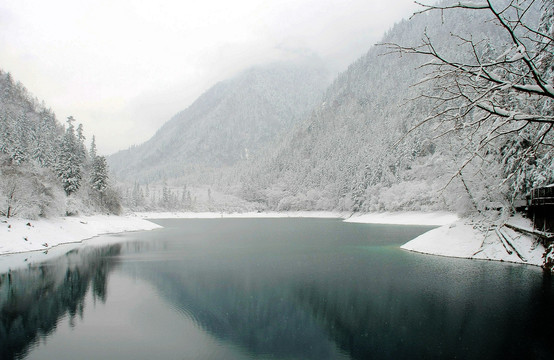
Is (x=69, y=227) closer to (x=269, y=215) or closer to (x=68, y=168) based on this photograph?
(x=68, y=168)

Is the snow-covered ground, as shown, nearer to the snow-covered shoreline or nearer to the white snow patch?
the snow-covered shoreline

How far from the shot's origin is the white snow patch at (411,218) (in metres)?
64.0

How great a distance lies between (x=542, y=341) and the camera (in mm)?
11938

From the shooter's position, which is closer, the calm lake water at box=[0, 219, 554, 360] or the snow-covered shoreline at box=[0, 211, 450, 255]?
the calm lake water at box=[0, 219, 554, 360]

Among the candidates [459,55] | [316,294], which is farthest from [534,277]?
[459,55]

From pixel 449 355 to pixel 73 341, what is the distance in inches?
528

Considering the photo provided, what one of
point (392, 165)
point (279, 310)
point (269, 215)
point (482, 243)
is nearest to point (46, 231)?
point (279, 310)

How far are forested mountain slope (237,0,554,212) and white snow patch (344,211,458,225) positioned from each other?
1.76 metres

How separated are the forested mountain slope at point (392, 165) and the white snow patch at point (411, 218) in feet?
5.79

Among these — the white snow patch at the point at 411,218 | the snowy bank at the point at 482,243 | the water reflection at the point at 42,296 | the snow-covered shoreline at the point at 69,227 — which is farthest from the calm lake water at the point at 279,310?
the white snow patch at the point at 411,218

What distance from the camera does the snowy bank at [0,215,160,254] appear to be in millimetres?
31656

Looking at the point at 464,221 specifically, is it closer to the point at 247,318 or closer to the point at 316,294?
the point at 316,294

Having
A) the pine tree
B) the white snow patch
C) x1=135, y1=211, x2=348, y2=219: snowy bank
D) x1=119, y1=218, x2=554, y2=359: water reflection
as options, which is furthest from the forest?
x1=119, y1=218, x2=554, y2=359: water reflection

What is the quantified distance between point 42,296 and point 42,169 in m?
50.2
